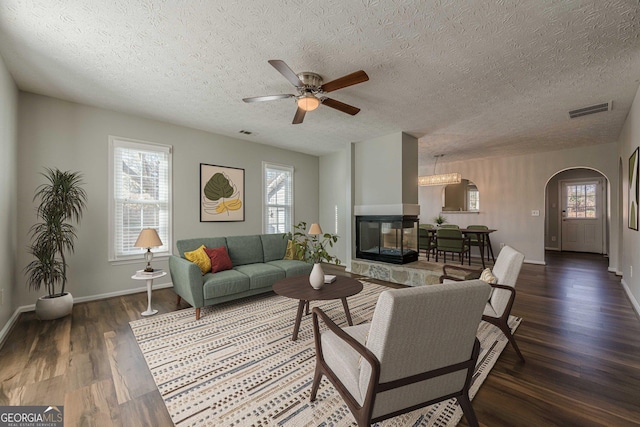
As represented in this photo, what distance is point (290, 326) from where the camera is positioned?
277 cm

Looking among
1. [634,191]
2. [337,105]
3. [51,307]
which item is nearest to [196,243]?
[51,307]

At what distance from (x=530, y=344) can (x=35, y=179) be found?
5.66 metres

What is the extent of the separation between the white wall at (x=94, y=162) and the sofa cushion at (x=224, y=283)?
5.24 ft

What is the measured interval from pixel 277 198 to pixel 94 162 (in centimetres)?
305

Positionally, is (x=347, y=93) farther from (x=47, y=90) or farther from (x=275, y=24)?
(x=47, y=90)

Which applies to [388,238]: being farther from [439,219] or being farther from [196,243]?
[196,243]

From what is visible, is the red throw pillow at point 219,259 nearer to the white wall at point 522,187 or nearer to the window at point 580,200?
the white wall at point 522,187

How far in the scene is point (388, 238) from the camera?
4910 millimetres

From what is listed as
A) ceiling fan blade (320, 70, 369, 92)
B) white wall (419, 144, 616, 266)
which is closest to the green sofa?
ceiling fan blade (320, 70, 369, 92)

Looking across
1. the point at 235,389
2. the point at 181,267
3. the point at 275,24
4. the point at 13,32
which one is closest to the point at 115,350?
the point at 181,267

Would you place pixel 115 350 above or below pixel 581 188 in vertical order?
below

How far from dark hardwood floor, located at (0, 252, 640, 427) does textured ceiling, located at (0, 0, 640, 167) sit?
8.52 ft

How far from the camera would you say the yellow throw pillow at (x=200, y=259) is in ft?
10.8

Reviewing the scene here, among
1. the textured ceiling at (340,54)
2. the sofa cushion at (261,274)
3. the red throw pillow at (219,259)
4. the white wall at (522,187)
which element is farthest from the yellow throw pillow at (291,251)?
the white wall at (522,187)
